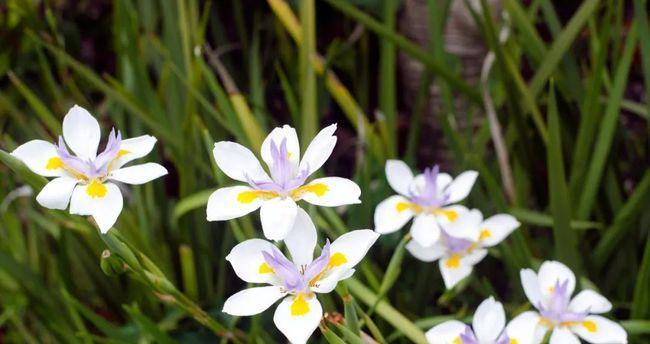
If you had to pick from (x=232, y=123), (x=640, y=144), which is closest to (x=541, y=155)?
(x=640, y=144)

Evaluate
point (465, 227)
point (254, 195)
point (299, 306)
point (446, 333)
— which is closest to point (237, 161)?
point (254, 195)

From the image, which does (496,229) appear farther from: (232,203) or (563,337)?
(232,203)

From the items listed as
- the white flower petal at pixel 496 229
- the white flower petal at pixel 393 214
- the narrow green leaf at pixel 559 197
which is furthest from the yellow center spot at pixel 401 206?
the narrow green leaf at pixel 559 197

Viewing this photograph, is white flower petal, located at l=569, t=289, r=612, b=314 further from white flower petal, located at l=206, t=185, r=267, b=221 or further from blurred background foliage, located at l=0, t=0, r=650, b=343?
white flower petal, located at l=206, t=185, r=267, b=221

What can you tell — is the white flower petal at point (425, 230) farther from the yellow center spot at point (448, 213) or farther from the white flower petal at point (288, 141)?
the white flower petal at point (288, 141)

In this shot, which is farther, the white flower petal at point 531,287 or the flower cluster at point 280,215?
the white flower petal at point 531,287

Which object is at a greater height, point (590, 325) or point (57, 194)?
point (57, 194)

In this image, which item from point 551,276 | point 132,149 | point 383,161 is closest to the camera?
point 132,149
